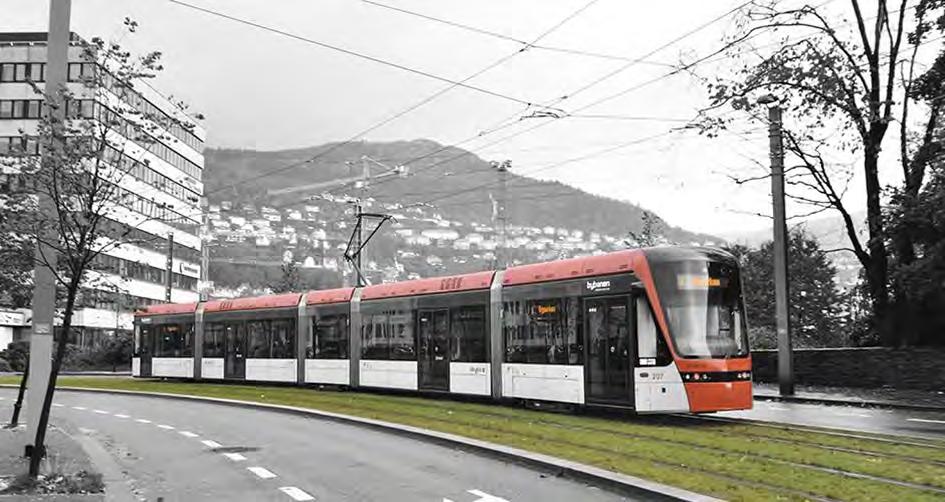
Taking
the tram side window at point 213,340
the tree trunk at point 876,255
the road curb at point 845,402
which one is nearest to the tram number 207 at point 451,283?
the road curb at point 845,402

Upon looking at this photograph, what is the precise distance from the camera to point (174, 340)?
35.8 m

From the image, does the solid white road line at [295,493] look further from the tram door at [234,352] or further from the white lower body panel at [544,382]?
the tram door at [234,352]

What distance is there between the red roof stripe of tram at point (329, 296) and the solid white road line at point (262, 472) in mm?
15380

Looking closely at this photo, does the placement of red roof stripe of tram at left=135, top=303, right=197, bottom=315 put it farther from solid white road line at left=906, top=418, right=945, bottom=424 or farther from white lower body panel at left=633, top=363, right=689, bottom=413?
solid white road line at left=906, top=418, right=945, bottom=424

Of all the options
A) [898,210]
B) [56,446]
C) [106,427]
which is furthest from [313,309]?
[898,210]

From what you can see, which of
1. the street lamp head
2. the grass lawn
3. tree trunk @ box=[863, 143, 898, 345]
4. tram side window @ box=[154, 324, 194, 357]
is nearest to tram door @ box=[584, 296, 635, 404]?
the grass lawn

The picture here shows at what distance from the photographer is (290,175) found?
123m

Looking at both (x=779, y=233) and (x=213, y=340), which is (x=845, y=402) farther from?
(x=213, y=340)

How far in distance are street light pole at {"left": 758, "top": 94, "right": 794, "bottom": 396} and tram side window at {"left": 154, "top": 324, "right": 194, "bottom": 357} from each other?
71.5 feet

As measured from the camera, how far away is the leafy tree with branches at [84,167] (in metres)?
10.6

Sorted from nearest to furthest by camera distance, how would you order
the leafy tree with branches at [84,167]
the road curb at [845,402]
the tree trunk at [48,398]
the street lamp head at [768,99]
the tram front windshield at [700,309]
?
the tree trunk at [48,398]
the leafy tree with branches at [84,167]
the tram front windshield at [700,309]
the road curb at [845,402]
the street lamp head at [768,99]

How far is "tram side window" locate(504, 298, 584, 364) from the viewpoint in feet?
59.4

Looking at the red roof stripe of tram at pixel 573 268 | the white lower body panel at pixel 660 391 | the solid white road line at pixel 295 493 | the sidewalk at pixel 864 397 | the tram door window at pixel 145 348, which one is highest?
the red roof stripe of tram at pixel 573 268

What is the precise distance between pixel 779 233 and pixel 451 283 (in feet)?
33.2
